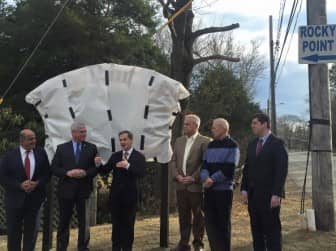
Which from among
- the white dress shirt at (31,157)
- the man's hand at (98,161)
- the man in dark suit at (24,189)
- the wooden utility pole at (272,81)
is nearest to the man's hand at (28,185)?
the man in dark suit at (24,189)

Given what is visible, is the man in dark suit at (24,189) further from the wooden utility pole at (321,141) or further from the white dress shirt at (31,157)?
the wooden utility pole at (321,141)

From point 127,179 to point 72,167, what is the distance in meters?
0.74

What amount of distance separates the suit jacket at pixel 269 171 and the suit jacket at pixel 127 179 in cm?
149

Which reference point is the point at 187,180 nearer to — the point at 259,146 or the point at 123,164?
the point at 123,164

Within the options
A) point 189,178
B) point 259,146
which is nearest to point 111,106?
point 189,178

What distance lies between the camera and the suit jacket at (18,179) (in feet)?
20.6

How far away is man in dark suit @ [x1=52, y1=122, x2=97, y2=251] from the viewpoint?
6.43 m

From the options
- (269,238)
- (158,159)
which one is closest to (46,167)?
(158,159)

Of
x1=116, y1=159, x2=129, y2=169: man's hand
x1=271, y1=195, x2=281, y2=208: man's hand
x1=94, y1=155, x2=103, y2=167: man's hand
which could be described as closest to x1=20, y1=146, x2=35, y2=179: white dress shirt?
x1=94, y1=155, x2=103, y2=167: man's hand

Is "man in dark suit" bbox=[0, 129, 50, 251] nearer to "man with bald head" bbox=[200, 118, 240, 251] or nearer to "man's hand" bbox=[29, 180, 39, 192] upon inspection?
"man's hand" bbox=[29, 180, 39, 192]

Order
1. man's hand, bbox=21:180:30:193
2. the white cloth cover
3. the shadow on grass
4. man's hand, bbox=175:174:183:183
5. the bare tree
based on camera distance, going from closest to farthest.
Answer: man's hand, bbox=21:180:30:193
man's hand, bbox=175:174:183:183
the white cloth cover
the shadow on grass
the bare tree

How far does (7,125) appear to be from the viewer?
41.9 ft

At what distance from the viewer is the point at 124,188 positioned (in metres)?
6.43

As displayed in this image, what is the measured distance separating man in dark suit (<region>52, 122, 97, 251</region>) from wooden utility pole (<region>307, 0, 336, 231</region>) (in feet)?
12.9
